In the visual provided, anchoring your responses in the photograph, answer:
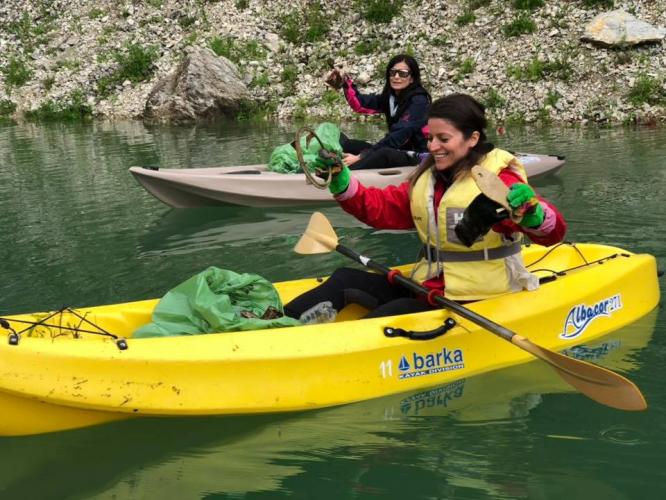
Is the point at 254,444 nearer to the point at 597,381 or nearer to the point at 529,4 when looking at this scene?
the point at 597,381

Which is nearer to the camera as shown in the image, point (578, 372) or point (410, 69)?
point (578, 372)

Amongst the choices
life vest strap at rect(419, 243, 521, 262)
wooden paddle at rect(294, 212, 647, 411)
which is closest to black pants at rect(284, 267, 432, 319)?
wooden paddle at rect(294, 212, 647, 411)

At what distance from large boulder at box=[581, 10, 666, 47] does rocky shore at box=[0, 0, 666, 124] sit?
75 millimetres

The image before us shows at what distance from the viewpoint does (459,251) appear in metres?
3.91

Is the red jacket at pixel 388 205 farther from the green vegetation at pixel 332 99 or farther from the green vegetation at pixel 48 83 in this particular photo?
the green vegetation at pixel 48 83

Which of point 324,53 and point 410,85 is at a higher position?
point 324,53

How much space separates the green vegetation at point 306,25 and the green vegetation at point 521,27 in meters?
4.37

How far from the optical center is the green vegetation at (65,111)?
1838cm

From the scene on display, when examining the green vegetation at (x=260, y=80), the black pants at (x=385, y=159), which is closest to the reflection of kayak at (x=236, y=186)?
the black pants at (x=385, y=159)

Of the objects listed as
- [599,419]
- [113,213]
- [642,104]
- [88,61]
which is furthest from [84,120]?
[599,419]

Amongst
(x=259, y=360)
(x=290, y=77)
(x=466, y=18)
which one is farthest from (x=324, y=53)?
(x=259, y=360)

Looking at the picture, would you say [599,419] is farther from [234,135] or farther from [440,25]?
[440,25]

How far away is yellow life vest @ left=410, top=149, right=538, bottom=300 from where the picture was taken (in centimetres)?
379

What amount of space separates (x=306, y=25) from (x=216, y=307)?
15.2 metres
